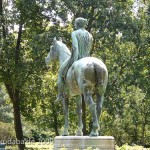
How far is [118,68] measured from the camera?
942 inches

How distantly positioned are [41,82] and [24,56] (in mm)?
1714

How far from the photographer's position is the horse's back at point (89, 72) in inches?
414

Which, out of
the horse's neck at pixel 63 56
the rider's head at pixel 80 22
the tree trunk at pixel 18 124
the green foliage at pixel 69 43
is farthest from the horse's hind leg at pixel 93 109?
the tree trunk at pixel 18 124

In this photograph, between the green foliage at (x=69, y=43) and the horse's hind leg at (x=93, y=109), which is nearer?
the horse's hind leg at (x=93, y=109)

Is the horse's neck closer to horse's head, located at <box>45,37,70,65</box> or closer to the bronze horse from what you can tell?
horse's head, located at <box>45,37,70,65</box>

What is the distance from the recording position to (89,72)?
10531mm

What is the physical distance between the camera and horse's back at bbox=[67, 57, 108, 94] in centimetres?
1051

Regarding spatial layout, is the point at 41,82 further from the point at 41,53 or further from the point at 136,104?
the point at 136,104

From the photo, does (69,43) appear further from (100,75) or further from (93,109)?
(93,109)

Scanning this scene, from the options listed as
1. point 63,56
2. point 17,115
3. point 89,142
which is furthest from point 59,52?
point 17,115

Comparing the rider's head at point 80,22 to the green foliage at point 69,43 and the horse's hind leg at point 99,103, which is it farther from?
the green foliage at point 69,43

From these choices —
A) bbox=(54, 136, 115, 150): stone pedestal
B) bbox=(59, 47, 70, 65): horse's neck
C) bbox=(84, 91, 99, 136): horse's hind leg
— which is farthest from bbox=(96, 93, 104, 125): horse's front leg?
bbox=(59, 47, 70, 65): horse's neck

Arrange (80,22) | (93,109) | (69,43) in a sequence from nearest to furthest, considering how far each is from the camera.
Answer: (93,109), (80,22), (69,43)

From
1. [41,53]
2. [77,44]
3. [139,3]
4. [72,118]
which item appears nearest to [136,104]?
[72,118]
